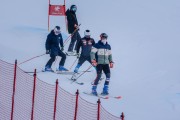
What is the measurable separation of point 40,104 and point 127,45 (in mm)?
4184

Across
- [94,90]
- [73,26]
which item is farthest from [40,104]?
[73,26]

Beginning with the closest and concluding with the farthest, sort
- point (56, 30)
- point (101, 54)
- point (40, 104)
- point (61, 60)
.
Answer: point (40, 104) → point (101, 54) → point (56, 30) → point (61, 60)

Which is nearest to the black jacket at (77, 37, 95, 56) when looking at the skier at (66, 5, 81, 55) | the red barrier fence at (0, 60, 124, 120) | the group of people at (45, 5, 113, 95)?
the group of people at (45, 5, 113, 95)

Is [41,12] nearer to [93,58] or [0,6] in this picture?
[0,6]

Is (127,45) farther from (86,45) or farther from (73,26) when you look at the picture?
(86,45)

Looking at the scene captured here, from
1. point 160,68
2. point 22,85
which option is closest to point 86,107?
point 22,85

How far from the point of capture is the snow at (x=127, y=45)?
29.9 feet

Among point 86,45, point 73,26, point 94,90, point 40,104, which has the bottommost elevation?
point 40,104


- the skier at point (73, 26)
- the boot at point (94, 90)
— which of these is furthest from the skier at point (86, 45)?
the skier at point (73, 26)

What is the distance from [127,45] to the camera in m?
11.9

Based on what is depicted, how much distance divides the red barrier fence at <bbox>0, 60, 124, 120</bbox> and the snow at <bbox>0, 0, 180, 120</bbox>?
1.23 ft

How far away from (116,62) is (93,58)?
226 centimetres

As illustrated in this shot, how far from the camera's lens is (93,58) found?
345 inches

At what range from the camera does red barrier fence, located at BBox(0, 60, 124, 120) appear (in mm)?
8070
